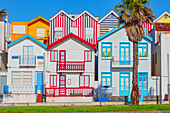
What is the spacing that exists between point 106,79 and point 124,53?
12.2 ft

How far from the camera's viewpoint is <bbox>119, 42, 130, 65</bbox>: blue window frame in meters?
36.9

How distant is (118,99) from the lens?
35844mm

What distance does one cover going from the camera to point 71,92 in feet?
120

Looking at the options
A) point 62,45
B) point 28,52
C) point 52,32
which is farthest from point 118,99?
point 52,32

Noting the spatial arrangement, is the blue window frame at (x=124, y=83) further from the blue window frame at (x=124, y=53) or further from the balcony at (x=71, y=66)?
the balcony at (x=71, y=66)

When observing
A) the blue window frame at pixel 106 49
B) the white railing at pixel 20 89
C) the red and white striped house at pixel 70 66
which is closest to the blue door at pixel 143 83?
the blue window frame at pixel 106 49

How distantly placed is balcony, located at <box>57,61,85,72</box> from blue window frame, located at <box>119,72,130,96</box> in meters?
4.58

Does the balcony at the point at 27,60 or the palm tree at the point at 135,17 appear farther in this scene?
the balcony at the point at 27,60

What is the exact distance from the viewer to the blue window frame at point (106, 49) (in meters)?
37.4

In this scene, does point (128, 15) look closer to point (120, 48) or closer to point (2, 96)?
point (120, 48)

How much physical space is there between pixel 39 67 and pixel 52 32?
10934 millimetres

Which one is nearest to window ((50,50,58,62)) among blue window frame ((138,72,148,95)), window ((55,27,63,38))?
blue window frame ((138,72,148,95))

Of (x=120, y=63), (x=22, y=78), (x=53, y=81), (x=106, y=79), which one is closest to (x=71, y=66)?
(x=53, y=81)

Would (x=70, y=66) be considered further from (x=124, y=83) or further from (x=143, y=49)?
(x=143, y=49)
